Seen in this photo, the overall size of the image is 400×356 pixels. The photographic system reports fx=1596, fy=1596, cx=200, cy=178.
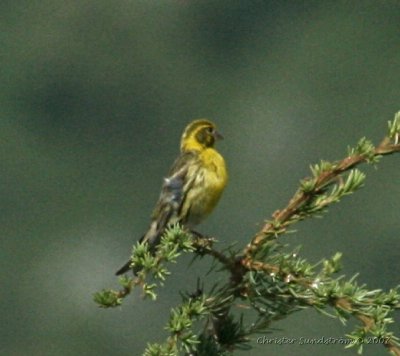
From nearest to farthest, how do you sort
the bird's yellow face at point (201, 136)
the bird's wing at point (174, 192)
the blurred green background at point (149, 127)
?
the bird's wing at point (174, 192)
the bird's yellow face at point (201, 136)
the blurred green background at point (149, 127)

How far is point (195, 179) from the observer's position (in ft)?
9.22

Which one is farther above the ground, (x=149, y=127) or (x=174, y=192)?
(x=149, y=127)

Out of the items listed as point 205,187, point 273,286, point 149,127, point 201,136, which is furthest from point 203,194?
point 149,127

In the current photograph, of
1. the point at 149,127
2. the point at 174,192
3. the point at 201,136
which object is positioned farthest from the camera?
the point at 149,127

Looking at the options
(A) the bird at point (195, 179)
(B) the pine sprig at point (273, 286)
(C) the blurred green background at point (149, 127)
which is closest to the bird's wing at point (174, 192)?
(A) the bird at point (195, 179)

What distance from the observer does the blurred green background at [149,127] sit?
12.4 m

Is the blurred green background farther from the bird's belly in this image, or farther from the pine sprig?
the pine sprig

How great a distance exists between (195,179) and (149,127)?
13.1 meters

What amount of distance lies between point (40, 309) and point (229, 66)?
4.95 metres

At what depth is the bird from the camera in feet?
8.79

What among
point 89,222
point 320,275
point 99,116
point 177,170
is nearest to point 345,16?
point 99,116

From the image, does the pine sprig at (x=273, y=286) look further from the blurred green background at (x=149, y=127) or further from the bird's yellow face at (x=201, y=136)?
the blurred green background at (x=149, y=127)

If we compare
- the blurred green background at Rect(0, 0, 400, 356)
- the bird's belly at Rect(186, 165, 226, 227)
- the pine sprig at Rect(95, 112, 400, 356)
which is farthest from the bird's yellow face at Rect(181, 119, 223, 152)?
the blurred green background at Rect(0, 0, 400, 356)

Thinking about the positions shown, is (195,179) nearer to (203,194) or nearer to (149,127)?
(203,194)
